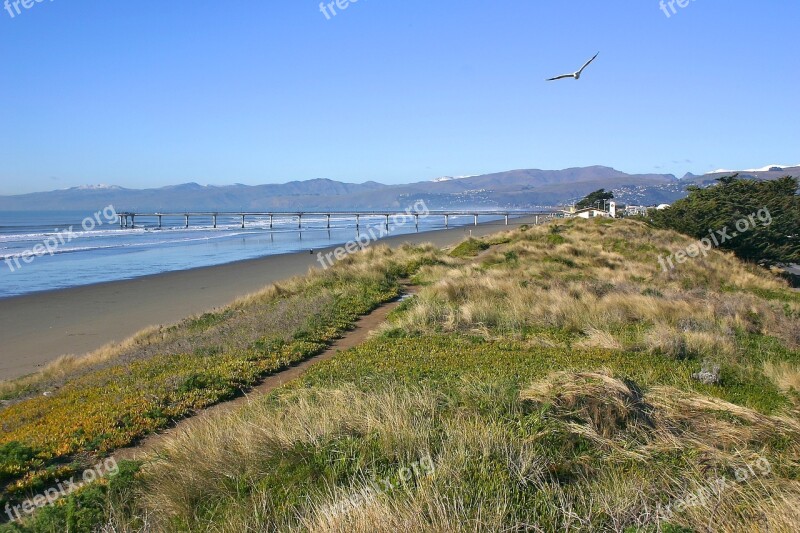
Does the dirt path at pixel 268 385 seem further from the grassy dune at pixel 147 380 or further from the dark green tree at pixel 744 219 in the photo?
the dark green tree at pixel 744 219

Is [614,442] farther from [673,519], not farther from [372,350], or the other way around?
[372,350]

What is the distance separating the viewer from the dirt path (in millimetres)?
6727

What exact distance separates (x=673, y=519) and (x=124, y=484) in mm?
3801

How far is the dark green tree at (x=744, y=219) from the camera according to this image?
34.5m

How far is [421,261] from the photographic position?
24609 millimetres

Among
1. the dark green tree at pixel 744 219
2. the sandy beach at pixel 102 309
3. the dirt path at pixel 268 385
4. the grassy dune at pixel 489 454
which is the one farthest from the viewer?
the dark green tree at pixel 744 219

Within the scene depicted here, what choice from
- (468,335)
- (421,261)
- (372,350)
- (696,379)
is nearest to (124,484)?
(372,350)

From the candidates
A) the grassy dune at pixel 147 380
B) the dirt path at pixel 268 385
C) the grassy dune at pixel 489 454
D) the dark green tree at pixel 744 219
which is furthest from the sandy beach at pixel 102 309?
the dark green tree at pixel 744 219

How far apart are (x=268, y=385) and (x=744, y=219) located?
33.2m

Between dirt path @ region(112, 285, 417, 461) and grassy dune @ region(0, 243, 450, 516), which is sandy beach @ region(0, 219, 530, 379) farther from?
dirt path @ region(112, 285, 417, 461)

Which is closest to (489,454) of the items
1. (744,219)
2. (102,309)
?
(102,309)

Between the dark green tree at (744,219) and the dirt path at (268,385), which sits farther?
the dark green tree at (744,219)

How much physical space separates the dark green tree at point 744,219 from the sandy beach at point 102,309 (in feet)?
73.2

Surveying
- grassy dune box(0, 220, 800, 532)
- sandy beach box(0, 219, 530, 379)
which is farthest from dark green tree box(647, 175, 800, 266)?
grassy dune box(0, 220, 800, 532)
